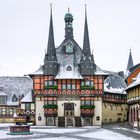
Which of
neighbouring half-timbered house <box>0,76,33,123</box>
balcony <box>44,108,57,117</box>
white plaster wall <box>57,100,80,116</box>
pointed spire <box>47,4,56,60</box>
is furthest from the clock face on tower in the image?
neighbouring half-timbered house <box>0,76,33,123</box>

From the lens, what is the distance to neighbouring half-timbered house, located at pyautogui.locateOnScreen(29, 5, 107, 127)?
7550cm

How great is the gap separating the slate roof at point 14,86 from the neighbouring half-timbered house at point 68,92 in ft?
57.7

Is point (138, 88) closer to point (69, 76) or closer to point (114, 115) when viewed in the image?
point (69, 76)

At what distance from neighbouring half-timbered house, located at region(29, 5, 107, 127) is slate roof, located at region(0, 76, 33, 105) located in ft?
57.7

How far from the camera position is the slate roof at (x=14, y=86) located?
3688 inches

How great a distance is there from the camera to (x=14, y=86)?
→ 95500 millimetres

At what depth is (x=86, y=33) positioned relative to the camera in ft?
260

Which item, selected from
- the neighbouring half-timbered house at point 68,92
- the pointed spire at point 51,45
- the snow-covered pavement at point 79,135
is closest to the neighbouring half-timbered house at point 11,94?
the neighbouring half-timbered house at point 68,92

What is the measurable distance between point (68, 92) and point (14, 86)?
2363 cm

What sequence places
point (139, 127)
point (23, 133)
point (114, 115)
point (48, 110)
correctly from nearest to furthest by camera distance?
point (23, 133), point (139, 127), point (48, 110), point (114, 115)

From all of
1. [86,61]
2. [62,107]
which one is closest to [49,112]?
[62,107]

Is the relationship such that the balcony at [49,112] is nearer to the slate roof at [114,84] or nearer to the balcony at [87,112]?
the balcony at [87,112]

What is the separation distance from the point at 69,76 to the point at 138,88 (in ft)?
58.8

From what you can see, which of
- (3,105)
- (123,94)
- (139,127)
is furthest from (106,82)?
(139,127)
